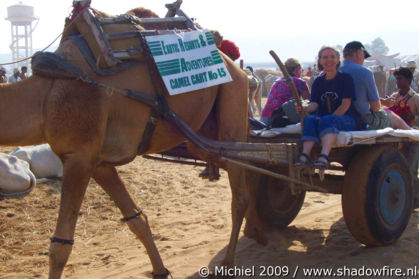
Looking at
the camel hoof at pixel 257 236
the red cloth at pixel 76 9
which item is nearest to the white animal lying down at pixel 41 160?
the camel hoof at pixel 257 236

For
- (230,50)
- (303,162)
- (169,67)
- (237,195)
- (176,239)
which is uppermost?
(230,50)

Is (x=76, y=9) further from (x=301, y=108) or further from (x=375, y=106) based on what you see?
(x=375, y=106)

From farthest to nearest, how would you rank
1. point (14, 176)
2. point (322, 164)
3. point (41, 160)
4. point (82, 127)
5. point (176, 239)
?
point (41, 160) < point (14, 176) < point (176, 239) < point (322, 164) < point (82, 127)

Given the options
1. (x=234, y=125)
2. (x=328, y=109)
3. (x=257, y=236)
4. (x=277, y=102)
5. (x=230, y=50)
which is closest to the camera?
(x=234, y=125)

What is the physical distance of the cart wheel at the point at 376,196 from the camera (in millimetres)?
5246

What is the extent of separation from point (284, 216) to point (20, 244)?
319cm

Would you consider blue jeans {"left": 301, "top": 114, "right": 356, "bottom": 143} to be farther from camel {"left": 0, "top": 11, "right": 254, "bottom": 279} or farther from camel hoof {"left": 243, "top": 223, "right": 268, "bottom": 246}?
camel hoof {"left": 243, "top": 223, "right": 268, "bottom": 246}

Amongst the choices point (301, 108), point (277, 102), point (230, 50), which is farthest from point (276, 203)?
point (230, 50)

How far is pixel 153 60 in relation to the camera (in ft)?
15.3

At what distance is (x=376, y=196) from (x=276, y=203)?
143 centimetres

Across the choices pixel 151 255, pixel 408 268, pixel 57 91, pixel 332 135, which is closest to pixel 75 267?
pixel 151 255

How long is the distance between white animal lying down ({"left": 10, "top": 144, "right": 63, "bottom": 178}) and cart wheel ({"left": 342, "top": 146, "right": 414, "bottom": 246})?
194 inches

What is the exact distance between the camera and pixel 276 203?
21.1 ft

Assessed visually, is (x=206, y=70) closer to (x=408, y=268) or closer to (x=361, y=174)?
(x=361, y=174)
